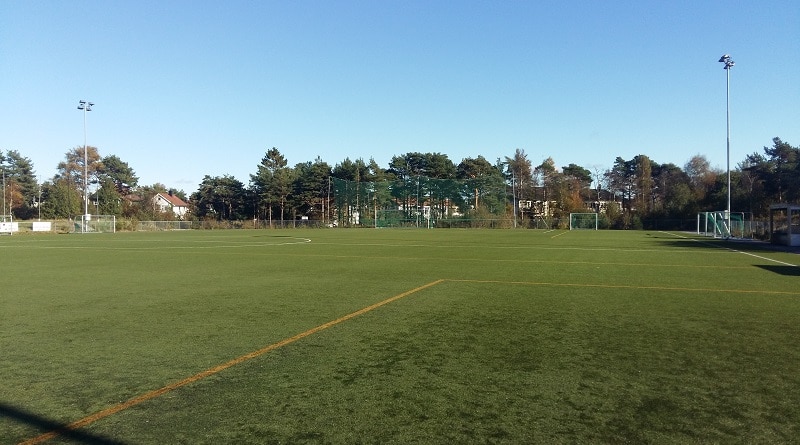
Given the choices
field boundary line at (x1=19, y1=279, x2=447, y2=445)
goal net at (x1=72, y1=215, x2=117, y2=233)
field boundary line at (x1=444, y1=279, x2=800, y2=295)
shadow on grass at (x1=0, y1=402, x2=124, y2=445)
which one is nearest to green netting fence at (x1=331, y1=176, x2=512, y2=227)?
goal net at (x1=72, y1=215, x2=117, y2=233)

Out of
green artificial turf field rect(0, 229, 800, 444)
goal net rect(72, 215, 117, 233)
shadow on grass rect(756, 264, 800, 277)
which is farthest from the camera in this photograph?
goal net rect(72, 215, 117, 233)

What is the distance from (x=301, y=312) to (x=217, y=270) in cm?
804

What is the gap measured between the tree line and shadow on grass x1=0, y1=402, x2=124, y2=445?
69310 millimetres

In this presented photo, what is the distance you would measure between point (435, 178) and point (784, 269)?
7401 centimetres

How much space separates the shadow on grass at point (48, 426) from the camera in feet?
12.4

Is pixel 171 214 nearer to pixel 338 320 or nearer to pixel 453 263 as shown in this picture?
pixel 453 263

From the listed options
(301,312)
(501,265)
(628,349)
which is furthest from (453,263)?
(628,349)

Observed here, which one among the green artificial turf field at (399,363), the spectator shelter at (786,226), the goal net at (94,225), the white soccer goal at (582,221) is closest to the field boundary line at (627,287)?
the green artificial turf field at (399,363)

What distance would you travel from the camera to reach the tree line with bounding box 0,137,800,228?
6869cm

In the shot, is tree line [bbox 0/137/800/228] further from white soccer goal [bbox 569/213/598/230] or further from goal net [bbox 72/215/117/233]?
goal net [bbox 72/215/117/233]

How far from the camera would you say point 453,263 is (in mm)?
18406

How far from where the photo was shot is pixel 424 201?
75.3 m

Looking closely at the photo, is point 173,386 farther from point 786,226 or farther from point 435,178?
point 435,178

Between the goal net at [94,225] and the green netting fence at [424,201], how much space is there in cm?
2907
